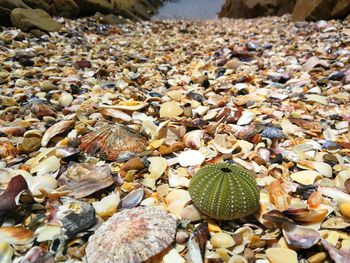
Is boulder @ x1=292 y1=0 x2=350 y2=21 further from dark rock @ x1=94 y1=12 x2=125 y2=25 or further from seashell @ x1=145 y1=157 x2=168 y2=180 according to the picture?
seashell @ x1=145 y1=157 x2=168 y2=180

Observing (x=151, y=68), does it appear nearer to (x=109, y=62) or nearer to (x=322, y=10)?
(x=109, y=62)

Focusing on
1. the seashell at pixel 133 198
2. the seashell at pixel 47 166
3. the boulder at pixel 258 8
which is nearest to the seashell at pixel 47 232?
the seashell at pixel 133 198

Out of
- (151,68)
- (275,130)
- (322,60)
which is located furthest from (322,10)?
(275,130)

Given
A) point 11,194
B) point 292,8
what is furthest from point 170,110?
point 292,8

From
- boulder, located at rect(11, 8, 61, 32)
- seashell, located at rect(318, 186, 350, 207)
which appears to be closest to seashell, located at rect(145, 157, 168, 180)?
seashell, located at rect(318, 186, 350, 207)

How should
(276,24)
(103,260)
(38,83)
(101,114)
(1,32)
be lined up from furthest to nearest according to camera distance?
(276,24) → (1,32) → (38,83) → (101,114) → (103,260)

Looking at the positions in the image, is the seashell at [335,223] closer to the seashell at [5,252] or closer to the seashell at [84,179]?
the seashell at [84,179]
